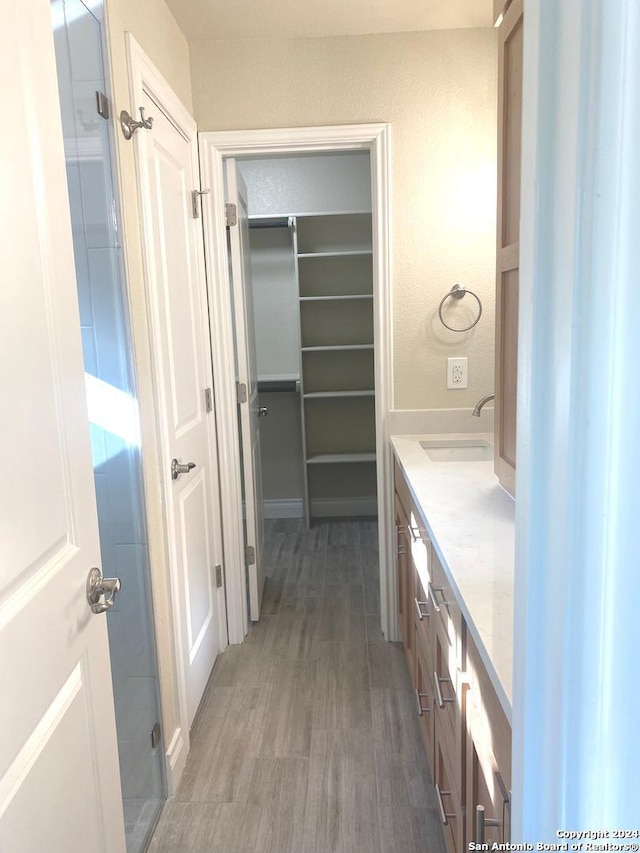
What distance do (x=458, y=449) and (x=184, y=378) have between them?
1.17 meters

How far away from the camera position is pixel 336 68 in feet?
8.00

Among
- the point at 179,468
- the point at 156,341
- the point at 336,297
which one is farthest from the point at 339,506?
the point at 156,341

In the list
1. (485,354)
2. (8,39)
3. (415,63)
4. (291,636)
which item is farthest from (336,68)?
(291,636)

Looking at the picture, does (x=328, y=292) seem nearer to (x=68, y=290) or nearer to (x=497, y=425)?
(x=497, y=425)

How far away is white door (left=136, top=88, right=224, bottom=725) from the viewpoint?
1.90m

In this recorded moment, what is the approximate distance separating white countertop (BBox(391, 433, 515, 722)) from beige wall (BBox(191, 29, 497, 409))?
2.85ft

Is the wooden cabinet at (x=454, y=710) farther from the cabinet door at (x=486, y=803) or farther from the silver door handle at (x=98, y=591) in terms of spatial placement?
the silver door handle at (x=98, y=591)

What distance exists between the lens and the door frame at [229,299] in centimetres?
247

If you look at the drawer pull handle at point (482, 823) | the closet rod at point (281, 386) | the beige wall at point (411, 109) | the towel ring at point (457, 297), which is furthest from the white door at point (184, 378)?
the closet rod at point (281, 386)

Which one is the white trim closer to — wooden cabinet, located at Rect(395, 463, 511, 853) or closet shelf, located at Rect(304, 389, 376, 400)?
wooden cabinet, located at Rect(395, 463, 511, 853)

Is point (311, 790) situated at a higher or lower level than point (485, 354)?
lower

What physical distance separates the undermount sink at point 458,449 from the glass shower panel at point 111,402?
4.19 feet

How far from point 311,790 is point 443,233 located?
2120 millimetres

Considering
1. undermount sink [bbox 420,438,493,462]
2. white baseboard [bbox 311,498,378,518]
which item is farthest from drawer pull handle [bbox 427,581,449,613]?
white baseboard [bbox 311,498,378,518]
